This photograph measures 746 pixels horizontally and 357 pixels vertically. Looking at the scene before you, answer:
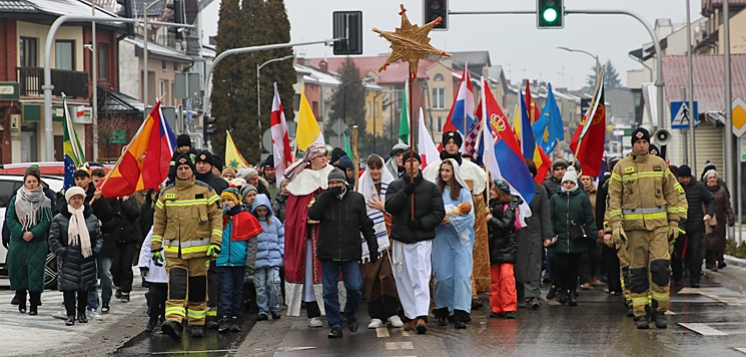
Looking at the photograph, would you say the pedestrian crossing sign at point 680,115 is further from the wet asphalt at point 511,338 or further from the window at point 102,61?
the window at point 102,61

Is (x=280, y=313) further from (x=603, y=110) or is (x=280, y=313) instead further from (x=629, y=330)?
(x=603, y=110)

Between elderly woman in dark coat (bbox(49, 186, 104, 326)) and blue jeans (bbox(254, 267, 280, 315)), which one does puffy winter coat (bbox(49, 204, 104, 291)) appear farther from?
blue jeans (bbox(254, 267, 280, 315))

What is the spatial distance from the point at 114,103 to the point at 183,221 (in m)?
42.3

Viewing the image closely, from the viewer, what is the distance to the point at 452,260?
12688mm

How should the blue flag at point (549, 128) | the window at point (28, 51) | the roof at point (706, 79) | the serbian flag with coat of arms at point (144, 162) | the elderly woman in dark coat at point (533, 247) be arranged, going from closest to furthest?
1. the serbian flag with coat of arms at point (144, 162)
2. the elderly woman in dark coat at point (533, 247)
3. the blue flag at point (549, 128)
4. the roof at point (706, 79)
5. the window at point (28, 51)

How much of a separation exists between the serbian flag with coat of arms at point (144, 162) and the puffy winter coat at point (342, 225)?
2.55 m

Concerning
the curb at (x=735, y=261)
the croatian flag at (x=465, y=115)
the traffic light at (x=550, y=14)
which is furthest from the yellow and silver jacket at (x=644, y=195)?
the traffic light at (x=550, y=14)

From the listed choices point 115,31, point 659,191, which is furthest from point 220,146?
point 659,191

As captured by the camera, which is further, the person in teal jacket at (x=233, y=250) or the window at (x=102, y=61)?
the window at (x=102, y=61)

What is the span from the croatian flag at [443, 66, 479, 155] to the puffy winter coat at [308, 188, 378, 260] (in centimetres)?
591

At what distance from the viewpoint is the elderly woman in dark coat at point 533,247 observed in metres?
14.4

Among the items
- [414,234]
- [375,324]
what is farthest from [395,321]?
[414,234]

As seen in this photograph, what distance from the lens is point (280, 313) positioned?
14281 mm

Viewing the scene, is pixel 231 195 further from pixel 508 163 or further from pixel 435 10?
pixel 435 10
